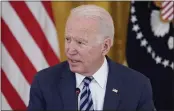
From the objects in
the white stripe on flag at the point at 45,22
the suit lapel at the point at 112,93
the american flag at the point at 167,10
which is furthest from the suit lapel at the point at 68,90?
the american flag at the point at 167,10

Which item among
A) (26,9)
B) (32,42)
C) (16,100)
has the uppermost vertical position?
(26,9)

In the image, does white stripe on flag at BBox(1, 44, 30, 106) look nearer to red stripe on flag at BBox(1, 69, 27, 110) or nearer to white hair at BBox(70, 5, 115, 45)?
red stripe on flag at BBox(1, 69, 27, 110)

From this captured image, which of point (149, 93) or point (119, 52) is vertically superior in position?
point (149, 93)

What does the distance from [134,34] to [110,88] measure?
1.01 metres

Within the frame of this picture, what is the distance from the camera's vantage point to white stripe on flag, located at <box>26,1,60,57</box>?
82.0 inches

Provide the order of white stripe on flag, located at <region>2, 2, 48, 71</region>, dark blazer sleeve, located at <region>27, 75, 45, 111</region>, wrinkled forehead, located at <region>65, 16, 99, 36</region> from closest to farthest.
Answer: wrinkled forehead, located at <region>65, 16, 99, 36</region> → dark blazer sleeve, located at <region>27, 75, 45, 111</region> → white stripe on flag, located at <region>2, 2, 48, 71</region>

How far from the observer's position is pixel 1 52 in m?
2.05

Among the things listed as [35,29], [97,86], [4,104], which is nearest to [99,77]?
[97,86]

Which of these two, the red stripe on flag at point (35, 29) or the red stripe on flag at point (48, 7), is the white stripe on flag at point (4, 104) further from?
the red stripe on flag at point (48, 7)

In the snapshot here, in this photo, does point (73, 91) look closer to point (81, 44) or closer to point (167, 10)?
point (81, 44)

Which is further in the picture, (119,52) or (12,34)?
(119,52)

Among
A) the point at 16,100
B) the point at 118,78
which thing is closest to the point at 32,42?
the point at 16,100

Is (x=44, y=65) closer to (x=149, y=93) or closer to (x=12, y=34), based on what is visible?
(x=12, y=34)

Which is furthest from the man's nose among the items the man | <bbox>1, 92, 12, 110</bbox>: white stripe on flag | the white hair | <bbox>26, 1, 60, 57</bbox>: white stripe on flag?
<bbox>1, 92, 12, 110</bbox>: white stripe on flag
